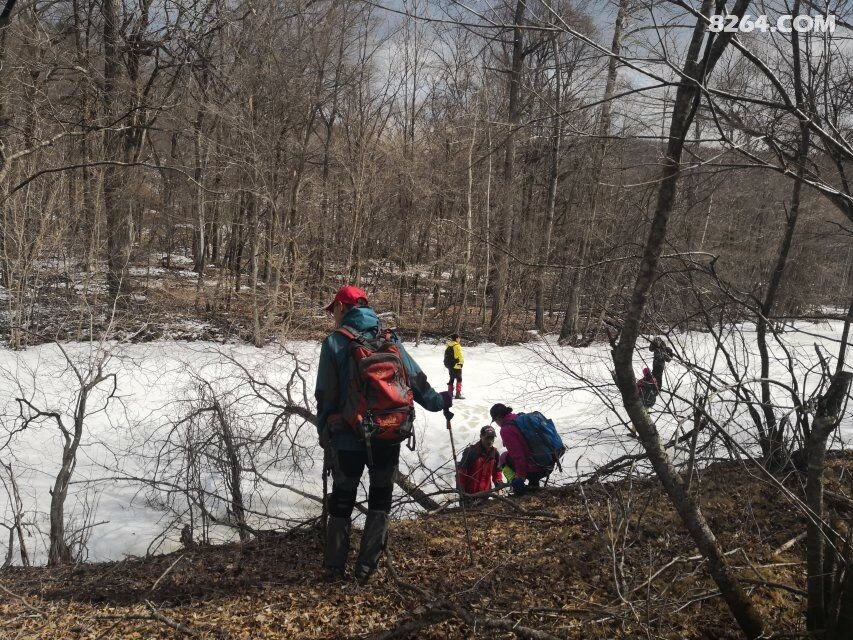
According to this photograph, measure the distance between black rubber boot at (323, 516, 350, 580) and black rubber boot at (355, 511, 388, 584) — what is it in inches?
4.0

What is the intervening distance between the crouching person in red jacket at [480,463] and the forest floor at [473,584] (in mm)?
1344

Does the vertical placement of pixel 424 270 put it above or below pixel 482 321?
above

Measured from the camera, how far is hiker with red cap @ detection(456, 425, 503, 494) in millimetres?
5684

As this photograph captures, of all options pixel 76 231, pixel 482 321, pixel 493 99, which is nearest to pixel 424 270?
pixel 482 321

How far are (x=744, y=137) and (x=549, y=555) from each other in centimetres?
265

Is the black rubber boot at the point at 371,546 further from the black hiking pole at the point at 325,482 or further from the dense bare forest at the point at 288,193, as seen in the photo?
the dense bare forest at the point at 288,193

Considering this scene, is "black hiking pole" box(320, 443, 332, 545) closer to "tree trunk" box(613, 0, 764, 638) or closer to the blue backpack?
"tree trunk" box(613, 0, 764, 638)

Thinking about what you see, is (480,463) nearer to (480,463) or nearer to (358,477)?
(480,463)

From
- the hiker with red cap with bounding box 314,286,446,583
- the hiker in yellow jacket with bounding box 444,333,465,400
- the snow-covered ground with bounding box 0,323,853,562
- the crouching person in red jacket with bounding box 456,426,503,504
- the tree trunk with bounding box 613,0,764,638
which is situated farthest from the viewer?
the hiker in yellow jacket with bounding box 444,333,465,400

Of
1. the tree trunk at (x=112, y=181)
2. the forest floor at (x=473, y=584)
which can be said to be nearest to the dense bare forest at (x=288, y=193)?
the tree trunk at (x=112, y=181)

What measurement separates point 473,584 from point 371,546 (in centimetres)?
63

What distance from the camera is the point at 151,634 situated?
2.71 meters

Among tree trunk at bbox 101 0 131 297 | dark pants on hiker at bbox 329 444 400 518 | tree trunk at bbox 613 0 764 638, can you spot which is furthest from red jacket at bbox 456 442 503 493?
tree trunk at bbox 101 0 131 297

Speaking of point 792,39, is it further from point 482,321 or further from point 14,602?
point 482,321
